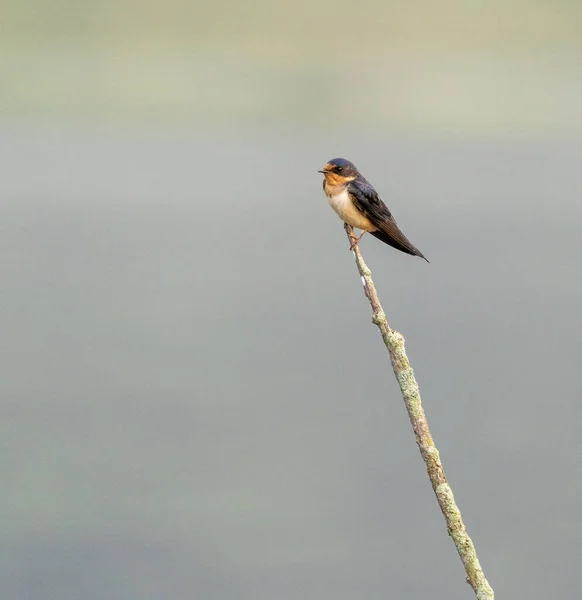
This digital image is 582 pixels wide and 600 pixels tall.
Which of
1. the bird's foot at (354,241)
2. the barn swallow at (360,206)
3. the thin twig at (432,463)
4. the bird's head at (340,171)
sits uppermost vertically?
the bird's head at (340,171)

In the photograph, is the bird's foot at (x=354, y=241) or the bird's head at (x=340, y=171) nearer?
the bird's foot at (x=354, y=241)

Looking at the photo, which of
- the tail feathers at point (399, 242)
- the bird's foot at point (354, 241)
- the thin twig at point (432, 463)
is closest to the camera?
the thin twig at point (432, 463)

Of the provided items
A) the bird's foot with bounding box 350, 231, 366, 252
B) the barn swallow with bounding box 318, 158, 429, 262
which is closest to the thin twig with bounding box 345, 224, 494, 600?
the bird's foot with bounding box 350, 231, 366, 252

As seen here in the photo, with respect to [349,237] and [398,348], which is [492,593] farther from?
[349,237]

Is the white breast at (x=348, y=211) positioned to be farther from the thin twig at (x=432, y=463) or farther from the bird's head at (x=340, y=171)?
the thin twig at (x=432, y=463)

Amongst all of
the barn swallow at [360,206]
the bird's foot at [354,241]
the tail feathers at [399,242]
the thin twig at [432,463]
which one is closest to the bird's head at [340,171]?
the barn swallow at [360,206]

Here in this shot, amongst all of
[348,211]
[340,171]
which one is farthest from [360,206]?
[340,171]
